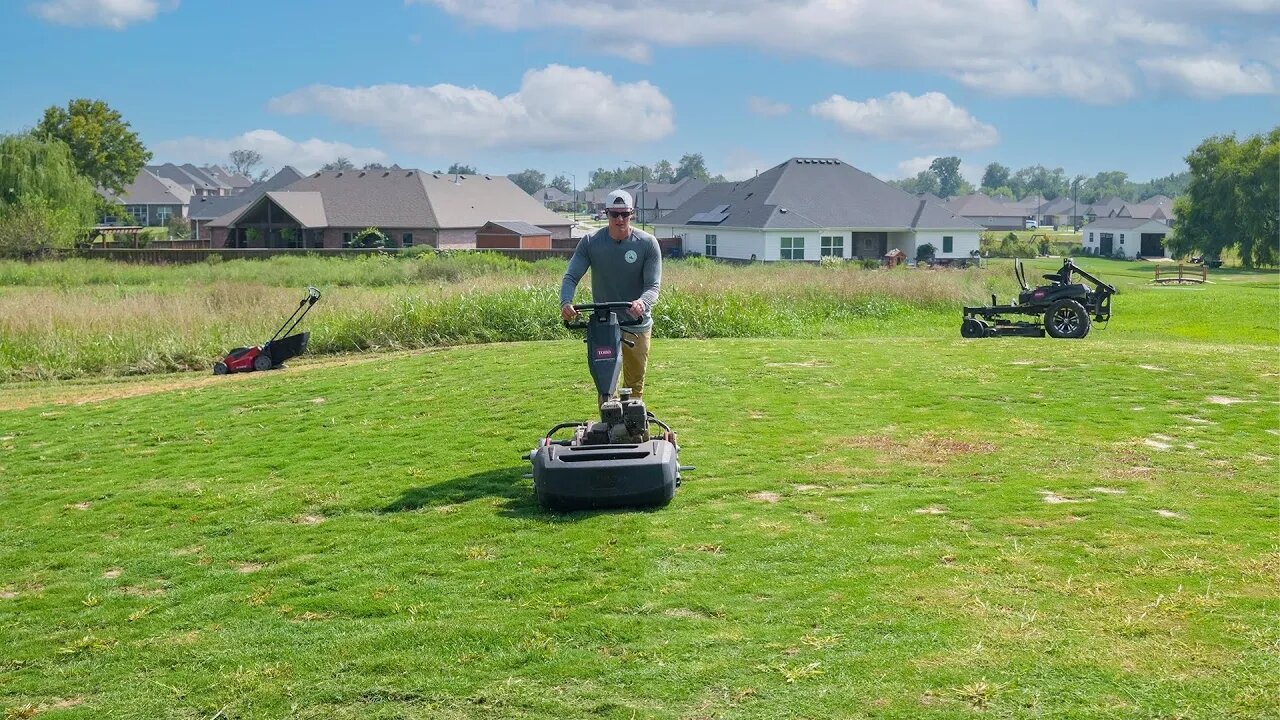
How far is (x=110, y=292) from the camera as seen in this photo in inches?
1260

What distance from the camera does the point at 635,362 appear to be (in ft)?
29.8

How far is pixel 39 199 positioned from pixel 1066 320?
173 ft

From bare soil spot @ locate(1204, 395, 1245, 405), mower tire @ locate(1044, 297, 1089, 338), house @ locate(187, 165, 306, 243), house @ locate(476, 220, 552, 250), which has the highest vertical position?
house @ locate(187, 165, 306, 243)

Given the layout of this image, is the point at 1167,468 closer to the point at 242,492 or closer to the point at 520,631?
the point at 520,631

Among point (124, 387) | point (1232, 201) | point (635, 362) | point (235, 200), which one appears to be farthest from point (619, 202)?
point (235, 200)

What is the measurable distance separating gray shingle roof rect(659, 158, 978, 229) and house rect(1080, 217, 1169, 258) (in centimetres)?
3013

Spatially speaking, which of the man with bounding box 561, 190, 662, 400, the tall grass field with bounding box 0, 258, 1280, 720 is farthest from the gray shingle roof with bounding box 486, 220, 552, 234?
the man with bounding box 561, 190, 662, 400

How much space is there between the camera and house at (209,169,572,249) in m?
69.6

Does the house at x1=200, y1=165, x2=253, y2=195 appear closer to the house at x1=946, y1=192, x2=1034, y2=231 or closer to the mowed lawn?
the house at x1=946, y1=192, x2=1034, y2=231

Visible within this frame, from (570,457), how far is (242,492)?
10.2 feet

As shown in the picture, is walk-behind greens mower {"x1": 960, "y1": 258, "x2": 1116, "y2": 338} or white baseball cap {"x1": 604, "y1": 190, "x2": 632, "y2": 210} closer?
white baseball cap {"x1": 604, "y1": 190, "x2": 632, "y2": 210}

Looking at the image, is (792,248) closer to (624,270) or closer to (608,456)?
(624,270)

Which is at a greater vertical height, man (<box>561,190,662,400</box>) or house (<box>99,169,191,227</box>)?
house (<box>99,169,191,227</box>)

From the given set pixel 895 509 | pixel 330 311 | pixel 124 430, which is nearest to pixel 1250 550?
pixel 895 509
